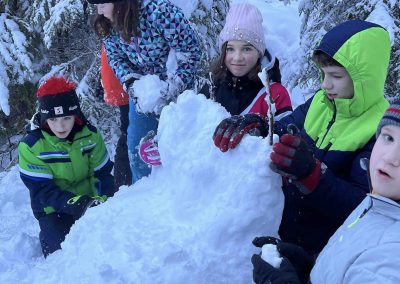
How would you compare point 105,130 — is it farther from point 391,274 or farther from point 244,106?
point 391,274

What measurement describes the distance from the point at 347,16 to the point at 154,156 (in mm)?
3936

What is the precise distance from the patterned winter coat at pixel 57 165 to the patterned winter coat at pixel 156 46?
78 centimetres

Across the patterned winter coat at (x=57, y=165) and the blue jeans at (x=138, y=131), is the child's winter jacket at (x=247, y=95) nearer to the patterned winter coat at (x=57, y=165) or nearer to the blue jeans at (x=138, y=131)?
the blue jeans at (x=138, y=131)

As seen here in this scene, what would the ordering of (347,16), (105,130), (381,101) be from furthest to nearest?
(105,130) < (347,16) < (381,101)

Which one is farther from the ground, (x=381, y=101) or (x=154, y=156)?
(x=381, y=101)

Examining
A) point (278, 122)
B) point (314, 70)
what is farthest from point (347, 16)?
point (278, 122)

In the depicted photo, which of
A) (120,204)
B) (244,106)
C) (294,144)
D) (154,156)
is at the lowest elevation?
(120,204)

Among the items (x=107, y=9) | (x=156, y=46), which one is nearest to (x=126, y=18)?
(x=107, y=9)

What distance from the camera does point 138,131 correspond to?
13.3 feet

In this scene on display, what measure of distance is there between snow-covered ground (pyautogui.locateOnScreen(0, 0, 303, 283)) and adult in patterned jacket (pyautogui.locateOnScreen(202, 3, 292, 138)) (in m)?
0.87

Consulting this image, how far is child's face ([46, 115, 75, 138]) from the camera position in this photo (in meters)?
3.98

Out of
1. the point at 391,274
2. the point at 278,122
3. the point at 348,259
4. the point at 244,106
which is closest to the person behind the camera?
the point at 391,274

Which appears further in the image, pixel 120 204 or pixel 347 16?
pixel 347 16

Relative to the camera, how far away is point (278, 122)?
2.79 metres
